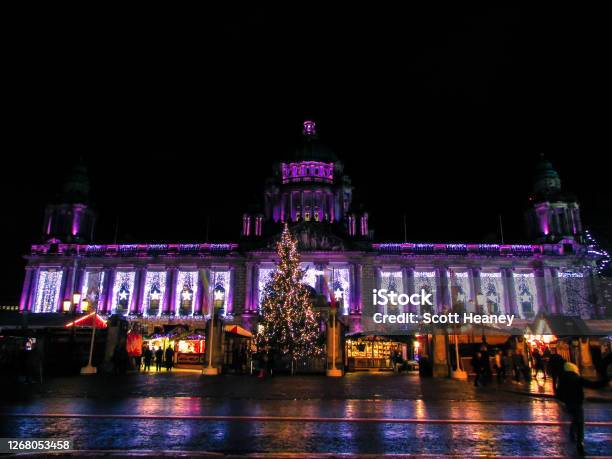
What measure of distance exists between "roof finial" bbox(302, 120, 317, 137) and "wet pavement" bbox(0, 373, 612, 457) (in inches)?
2760

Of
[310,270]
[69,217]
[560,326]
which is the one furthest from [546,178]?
[69,217]

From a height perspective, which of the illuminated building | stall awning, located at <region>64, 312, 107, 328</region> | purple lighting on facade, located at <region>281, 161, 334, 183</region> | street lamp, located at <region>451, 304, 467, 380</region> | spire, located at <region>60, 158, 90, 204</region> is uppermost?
purple lighting on facade, located at <region>281, 161, 334, 183</region>

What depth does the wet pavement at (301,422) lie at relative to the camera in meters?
9.16

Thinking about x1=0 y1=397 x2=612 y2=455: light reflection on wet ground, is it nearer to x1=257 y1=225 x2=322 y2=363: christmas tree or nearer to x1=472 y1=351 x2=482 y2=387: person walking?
x1=472 y1=351 x2=482 y2=387: person walking

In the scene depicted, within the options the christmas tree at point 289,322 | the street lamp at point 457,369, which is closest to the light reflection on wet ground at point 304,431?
the street lamp at point 457,369

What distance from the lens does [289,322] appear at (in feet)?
131

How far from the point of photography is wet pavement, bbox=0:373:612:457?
30.0ft

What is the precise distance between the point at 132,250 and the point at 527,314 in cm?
5414

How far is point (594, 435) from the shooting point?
10906 mm

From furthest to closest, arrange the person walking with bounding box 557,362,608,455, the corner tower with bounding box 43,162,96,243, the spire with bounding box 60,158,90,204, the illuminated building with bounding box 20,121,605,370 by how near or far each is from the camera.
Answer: the spire with bounding box 60,158,90,204, the corner tower with bounding box 43,162,96,243, the illuminated building with bounding box 20,121,605,370, the person walking with bounding box 557,362,608,455

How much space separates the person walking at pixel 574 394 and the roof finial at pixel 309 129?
3071 inches

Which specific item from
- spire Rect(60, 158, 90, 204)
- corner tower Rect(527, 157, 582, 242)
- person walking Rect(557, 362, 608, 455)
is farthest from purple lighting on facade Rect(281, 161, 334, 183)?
person walking Rect(557, 362, 608, 455)

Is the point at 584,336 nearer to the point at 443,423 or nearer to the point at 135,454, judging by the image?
the point at 443,423

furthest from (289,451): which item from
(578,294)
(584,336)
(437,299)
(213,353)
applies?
A: (437,299)
